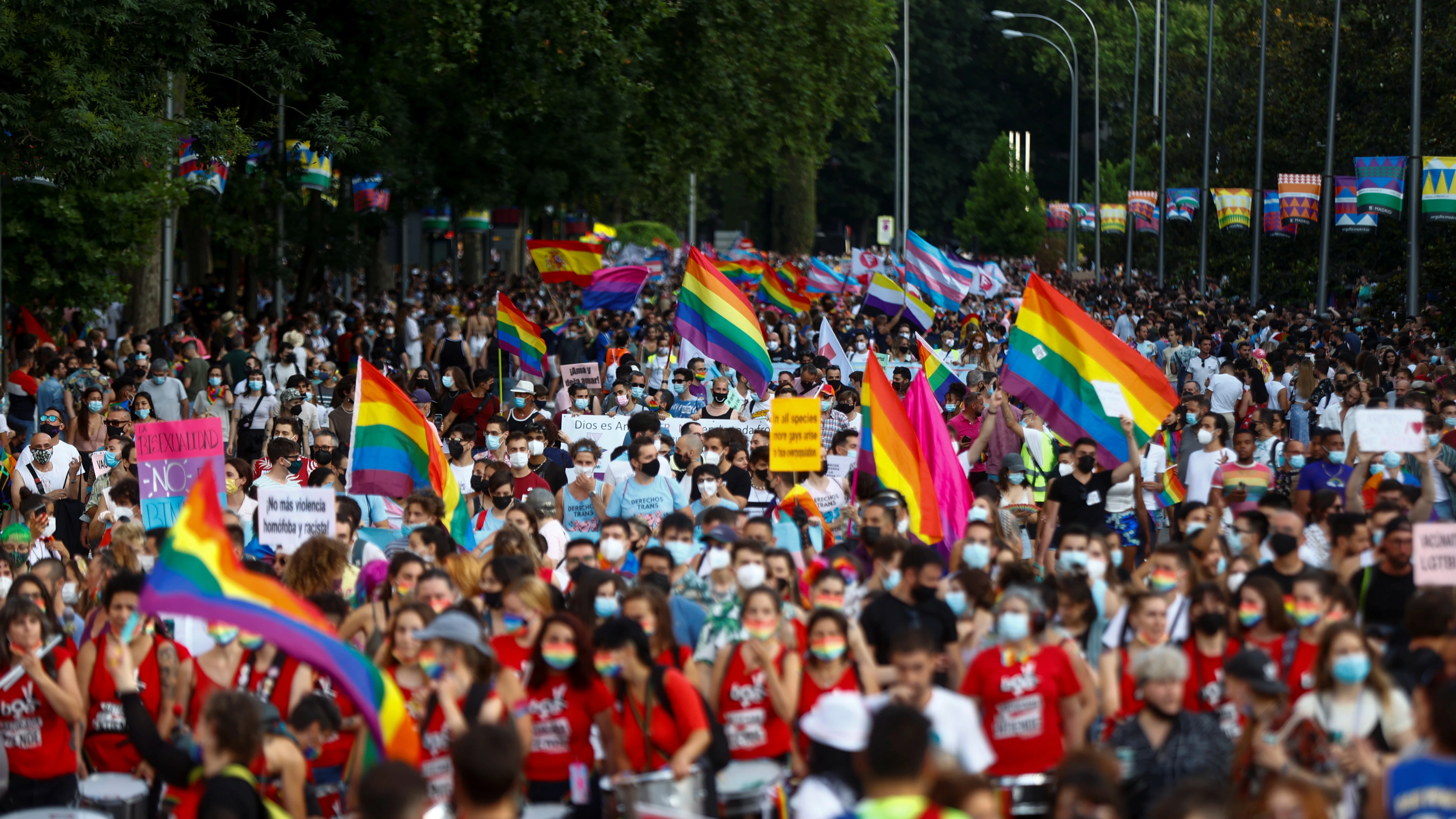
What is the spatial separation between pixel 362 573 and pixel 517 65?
2058 cm

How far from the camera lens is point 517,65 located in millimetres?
28797

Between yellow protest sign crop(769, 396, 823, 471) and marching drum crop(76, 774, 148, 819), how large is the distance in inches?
189

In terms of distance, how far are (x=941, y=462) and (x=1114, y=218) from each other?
4266 cm

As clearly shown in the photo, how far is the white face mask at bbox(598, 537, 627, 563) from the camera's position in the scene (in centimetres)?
918

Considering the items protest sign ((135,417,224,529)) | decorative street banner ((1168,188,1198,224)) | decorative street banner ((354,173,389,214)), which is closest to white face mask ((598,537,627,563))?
protest sign ((135,417,224,529))

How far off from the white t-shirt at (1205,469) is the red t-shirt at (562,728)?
6.34 metres

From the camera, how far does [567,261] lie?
28.9 m

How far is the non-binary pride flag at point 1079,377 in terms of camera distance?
1219 cm

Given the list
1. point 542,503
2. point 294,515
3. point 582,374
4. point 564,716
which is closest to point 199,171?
point 582,374

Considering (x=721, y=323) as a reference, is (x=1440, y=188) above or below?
above

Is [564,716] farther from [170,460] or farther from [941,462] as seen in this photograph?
[170,460]

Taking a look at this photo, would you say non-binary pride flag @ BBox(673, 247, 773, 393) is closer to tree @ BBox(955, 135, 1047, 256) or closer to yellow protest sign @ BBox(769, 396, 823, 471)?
yellow protest sign @ BBox(769, 396, 823, 471)

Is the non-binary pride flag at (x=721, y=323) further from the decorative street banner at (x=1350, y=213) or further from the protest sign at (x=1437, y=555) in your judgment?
the decorative street banner at (x=1350, y=213)

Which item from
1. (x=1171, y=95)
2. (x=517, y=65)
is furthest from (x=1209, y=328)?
(x=1171, y=95)
